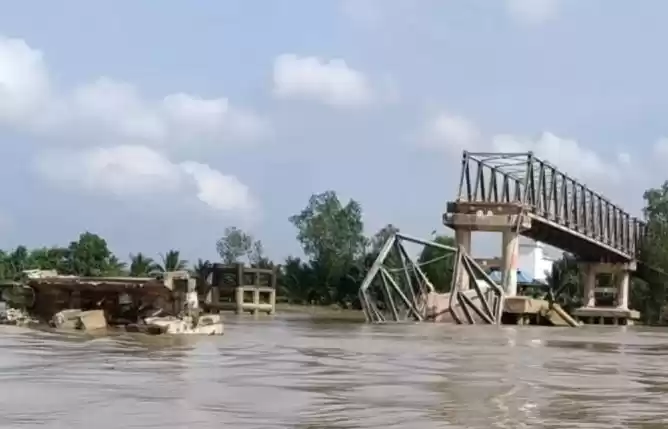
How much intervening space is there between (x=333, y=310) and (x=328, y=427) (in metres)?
80.3

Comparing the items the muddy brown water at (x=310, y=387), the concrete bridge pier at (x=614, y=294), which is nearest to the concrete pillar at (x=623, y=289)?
the concrete bridge pier at (x=614, y=294)

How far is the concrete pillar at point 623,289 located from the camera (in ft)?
291

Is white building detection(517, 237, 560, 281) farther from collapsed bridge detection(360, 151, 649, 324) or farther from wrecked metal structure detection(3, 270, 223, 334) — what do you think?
wrecked metal structure detection(3, 270, 223, 334)

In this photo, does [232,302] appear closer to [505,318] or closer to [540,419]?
[505,318]

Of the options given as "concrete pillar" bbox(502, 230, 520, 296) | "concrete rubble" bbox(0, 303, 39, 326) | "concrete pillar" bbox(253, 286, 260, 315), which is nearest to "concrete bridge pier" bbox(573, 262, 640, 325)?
"concrete pillar" bbox(502, 230, 520, 296)

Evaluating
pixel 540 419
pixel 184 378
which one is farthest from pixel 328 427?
pixel 184 378

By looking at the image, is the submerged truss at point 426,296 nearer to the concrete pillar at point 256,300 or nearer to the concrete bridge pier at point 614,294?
the concrete pillar at point 256,300

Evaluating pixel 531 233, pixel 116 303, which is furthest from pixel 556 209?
pixel 116 303

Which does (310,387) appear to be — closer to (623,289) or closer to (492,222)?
(492,222)

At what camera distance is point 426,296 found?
194 feet

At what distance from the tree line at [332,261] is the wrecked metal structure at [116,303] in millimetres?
37683

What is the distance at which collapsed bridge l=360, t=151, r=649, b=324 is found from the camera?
5938 cm

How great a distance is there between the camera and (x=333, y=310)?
91812mm

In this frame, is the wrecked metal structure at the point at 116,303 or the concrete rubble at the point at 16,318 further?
the concrete rubble at the point at 16,318
